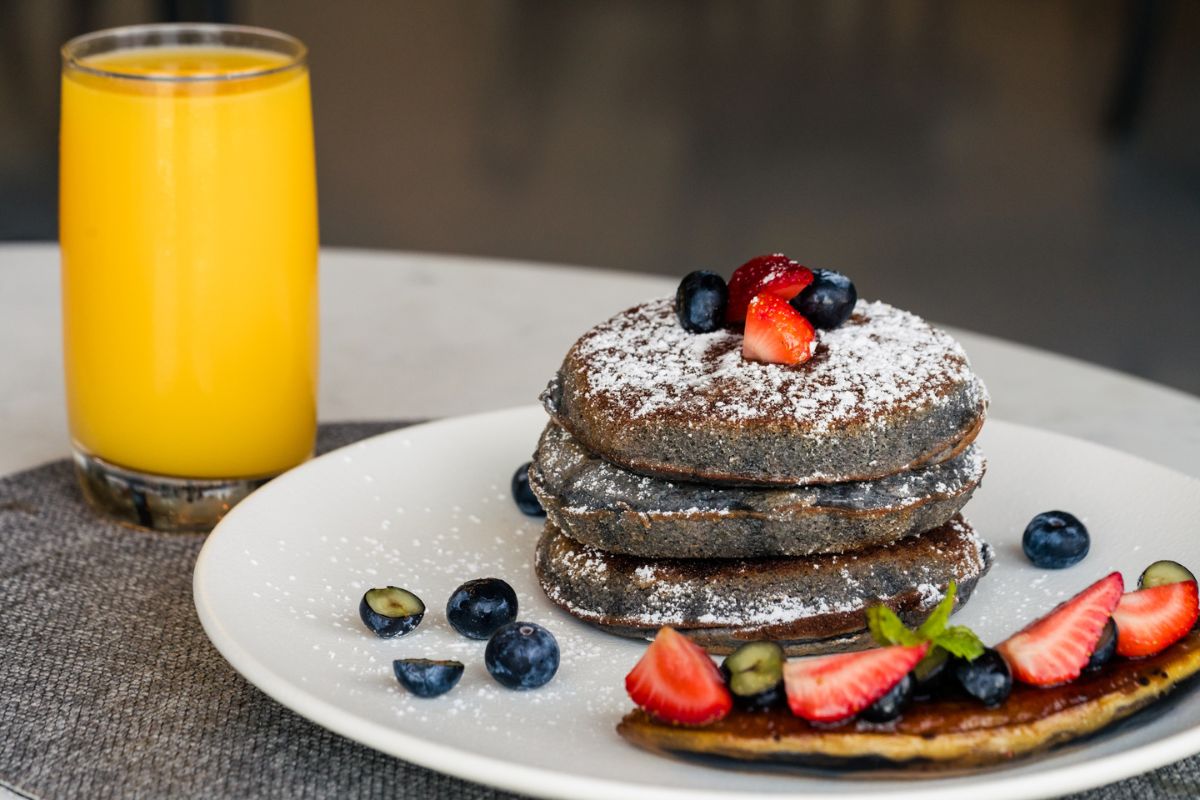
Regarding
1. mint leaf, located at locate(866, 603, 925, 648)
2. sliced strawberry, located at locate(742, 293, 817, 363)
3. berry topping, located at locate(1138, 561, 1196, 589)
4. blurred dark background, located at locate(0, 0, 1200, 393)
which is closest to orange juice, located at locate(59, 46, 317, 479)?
sliced strawberry, located at locate(742, 293, 817, 363)

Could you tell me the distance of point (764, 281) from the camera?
1.55m

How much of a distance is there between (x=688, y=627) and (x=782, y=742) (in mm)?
297

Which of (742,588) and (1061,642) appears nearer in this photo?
(1061,642)

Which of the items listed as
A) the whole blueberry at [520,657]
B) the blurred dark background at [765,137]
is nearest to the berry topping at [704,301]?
the whole blueberry at [520,657]

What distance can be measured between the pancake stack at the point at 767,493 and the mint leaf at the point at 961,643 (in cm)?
21

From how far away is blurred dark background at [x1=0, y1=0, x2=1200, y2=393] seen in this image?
5668 mm

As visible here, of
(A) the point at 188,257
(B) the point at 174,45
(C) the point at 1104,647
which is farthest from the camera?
(B) the point at 174,45

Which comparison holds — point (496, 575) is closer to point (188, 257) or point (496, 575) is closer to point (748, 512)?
point (748, 512)

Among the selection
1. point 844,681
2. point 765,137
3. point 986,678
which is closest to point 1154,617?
point 986,678

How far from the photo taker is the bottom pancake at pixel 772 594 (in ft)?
4.73

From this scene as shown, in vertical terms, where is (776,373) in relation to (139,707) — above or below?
above

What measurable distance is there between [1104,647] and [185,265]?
110cm

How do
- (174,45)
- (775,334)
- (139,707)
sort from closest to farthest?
1. (139,707)
2. (775,334)
3. (174,45)

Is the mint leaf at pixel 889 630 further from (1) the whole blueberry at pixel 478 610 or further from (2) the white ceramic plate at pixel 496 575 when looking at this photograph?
(1) the whole blueberry at pixel 478 610
